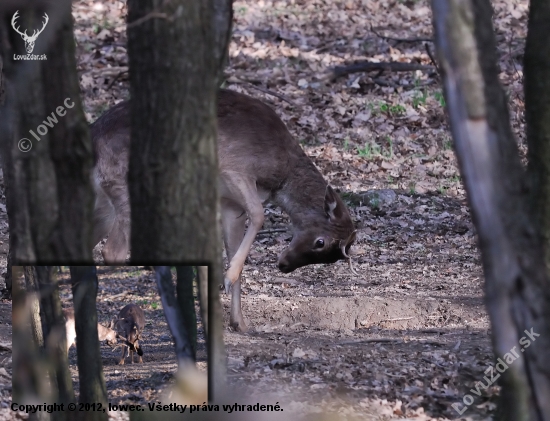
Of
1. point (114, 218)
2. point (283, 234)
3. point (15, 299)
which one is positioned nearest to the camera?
point (15, 299)

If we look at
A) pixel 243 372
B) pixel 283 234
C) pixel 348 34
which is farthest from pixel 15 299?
pixel 348 34

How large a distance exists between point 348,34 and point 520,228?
597 inches

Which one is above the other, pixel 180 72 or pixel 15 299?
pixel 180 72

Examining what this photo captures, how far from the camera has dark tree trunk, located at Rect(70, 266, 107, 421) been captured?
439 centimetres

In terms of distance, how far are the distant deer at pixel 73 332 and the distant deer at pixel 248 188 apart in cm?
370

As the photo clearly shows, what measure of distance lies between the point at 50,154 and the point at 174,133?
2.15 feet

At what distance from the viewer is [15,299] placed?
4.61 metres

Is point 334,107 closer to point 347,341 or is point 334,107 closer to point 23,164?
point 347,341

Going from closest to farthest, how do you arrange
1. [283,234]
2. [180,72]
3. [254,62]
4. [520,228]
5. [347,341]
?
1. [520,228]
2. [180,72]
3. [347,341]
4. [283,234]
5. [254,62]

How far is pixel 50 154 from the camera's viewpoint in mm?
4324

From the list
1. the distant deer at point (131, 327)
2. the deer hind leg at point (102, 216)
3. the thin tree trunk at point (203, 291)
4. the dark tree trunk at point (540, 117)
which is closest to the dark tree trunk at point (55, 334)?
the distant deer at point (131, 327)

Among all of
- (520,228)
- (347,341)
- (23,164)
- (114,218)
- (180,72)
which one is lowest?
(347,341)

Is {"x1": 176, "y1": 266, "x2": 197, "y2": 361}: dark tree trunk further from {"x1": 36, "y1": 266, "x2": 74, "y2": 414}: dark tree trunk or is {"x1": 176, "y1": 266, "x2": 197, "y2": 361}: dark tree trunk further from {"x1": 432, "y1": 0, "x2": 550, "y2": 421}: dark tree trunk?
{"x1": 432, "y1": 0, "x2": 550, "y2": 421}: dark tree trunk
